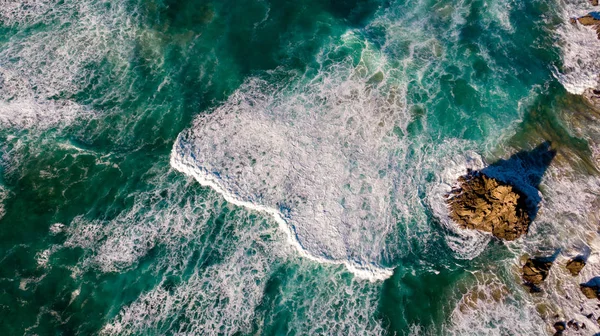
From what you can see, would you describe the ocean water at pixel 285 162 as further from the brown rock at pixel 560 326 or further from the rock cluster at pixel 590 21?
the rock cluster at pixel 590 21

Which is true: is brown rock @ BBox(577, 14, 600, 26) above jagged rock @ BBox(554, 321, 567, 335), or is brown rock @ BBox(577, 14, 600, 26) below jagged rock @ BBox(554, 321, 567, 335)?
above

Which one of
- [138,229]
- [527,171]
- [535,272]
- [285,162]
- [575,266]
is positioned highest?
[285,162]

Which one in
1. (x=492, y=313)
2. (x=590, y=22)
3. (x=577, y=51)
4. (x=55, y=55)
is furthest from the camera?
(x=590, y=22)

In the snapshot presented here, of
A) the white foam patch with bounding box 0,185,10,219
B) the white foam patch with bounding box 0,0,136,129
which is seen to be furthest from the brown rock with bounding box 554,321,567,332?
the white foam patch with bounding box 0,185,10,219

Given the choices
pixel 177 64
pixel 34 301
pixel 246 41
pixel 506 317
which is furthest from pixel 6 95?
pixel 506 317

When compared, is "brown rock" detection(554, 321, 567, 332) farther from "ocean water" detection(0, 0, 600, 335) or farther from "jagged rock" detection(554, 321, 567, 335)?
"ocean water" detection(0, 0, 600, 335)

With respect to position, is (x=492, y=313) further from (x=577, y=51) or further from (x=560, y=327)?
(x=577, y=51)

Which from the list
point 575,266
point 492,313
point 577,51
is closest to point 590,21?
point 577,51
